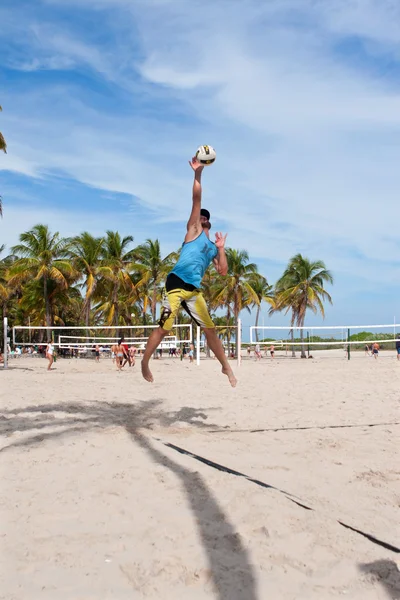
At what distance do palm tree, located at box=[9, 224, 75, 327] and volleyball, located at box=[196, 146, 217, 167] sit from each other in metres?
35.2

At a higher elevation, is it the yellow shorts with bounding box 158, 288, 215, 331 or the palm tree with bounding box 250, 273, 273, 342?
the palm tree with bounding box 250, 273, 273, 342

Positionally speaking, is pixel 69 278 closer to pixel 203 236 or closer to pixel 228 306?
pixel 228 306

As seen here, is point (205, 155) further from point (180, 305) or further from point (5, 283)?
point (5, 283)

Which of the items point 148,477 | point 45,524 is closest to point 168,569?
point 45,524

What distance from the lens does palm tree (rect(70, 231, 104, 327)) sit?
137 ft

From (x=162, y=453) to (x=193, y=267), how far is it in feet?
5.81

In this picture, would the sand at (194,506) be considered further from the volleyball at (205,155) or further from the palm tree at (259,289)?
the palm tree at (259,289)

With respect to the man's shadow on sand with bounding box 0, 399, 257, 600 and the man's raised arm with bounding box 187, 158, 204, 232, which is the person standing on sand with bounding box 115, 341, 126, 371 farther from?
the man's raised arm with bounding box 187, 158, 204, 232

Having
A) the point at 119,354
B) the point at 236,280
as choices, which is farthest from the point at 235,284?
the point at 119,354

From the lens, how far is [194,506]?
11.0 feet

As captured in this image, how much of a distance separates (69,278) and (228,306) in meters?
14.3

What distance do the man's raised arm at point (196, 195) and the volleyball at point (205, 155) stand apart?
0.04 m

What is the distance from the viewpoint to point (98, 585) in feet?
7.86

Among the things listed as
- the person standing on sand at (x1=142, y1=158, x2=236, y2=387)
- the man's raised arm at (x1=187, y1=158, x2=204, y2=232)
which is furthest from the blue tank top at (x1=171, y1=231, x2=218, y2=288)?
the man's raised arm at (x1=187, y1=158, x2=204, y2=232)
